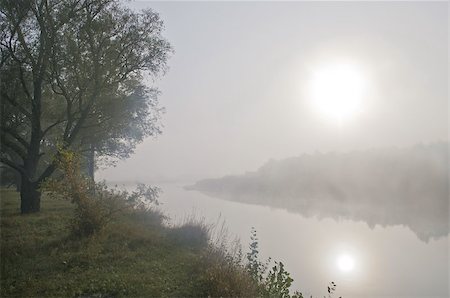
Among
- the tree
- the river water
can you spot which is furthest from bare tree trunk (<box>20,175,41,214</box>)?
the river water

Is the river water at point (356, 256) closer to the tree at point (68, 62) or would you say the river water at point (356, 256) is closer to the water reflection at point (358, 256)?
the water reflection at point (358, 256)

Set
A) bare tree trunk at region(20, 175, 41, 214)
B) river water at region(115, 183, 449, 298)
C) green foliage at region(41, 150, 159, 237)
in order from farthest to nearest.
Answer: bare tree trunk at region(20, 175, 41, 214), river water at region(115, 183, 449, 298), green foliage at region(41, 150, 159, 237)

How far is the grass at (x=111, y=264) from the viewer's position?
30.5 ft

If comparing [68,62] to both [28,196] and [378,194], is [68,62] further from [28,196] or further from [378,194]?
[378,194]

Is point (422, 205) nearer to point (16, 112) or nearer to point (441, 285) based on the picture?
point (441, 285)

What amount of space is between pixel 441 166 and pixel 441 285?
2348 inches

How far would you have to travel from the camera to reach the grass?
9.29 meters

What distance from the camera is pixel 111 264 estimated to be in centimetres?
1136

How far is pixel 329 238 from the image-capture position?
28672 mm

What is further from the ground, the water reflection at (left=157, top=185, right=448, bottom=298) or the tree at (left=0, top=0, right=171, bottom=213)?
the tree at (left=0, top=0, right=171, bottom=213)

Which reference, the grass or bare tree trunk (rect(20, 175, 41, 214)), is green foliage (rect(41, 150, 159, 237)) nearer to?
the grass

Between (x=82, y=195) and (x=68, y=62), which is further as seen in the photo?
(x=68, y=62)

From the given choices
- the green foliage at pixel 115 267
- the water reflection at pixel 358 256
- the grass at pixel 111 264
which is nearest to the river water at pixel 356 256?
the water reflection at pixel 358 256

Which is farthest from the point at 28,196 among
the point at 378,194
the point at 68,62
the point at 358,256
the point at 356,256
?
the point at 378,194
